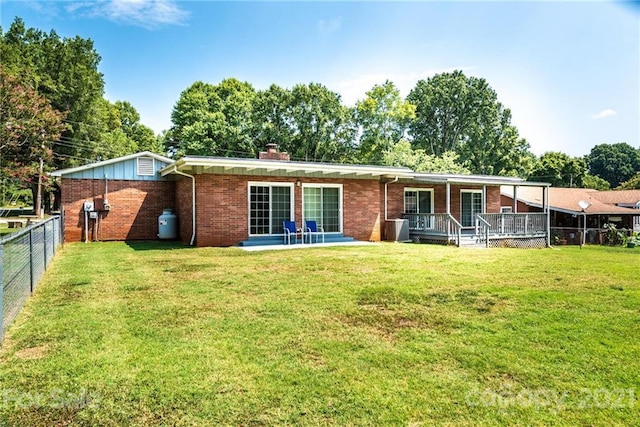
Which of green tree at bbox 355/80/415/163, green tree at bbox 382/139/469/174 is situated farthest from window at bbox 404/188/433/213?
green tree at bbox 355/80/415/163

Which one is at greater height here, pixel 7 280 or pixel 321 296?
pixel 7 280

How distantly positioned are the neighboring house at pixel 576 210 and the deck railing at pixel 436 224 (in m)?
13.9

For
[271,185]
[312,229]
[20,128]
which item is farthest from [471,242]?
[20,128]

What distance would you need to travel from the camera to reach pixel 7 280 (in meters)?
4.66

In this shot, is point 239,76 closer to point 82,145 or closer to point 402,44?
point 82,145

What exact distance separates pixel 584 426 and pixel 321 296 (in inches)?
154

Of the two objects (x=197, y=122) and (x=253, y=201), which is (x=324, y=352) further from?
(x=197, y=122)

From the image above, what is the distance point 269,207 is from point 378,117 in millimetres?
27320

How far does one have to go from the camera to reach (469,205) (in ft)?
63.9

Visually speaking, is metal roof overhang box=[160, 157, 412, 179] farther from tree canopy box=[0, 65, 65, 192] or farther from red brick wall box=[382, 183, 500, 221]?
tree canopy box=[0, 65, 65, 192]

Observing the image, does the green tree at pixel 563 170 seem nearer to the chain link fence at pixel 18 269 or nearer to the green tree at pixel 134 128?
the green tree at pixel 134 128

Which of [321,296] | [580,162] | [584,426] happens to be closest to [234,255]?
[321,296]

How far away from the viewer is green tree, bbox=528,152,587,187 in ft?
144

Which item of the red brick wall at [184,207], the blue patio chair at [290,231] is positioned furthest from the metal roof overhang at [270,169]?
the blue patio chair at [290,231]
